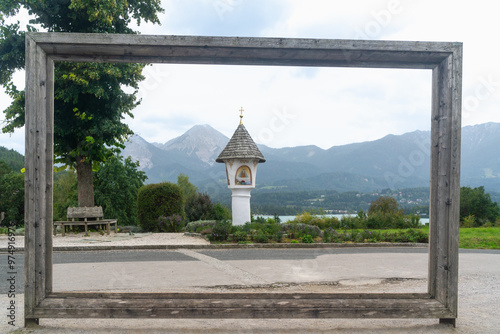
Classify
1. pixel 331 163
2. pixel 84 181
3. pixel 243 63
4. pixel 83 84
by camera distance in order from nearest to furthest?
pixel 243 63 < pixel 83 84 < pixel 84 181 < pixel 331 163

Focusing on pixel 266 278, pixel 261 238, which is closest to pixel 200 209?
pixel 261 238

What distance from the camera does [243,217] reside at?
15617mm

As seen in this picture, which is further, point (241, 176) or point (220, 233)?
point (241, 176)

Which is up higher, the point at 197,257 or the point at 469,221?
the point at 197,257

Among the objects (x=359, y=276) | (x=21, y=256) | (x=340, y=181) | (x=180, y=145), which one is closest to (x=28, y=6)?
(x=21, y=256)

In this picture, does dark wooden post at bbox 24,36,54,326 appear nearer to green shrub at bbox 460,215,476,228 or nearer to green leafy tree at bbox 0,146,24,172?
green shrub at bbox 460,215,476,228

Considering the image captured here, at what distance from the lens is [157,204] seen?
17703mm

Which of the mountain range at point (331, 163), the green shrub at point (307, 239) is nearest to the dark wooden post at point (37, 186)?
the green shrub at point (307, 239)

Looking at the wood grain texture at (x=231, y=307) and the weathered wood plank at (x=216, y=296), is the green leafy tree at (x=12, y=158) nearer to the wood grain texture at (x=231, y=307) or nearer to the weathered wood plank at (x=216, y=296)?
the weathered wood plank at (x=216, y=296)

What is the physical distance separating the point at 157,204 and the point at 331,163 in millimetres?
47102

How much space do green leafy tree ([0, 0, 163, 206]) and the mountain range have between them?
18.4 meters

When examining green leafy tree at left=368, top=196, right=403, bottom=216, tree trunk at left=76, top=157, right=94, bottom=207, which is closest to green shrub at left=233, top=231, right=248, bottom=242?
tree trunk at left=76, top=157, right=94, bottom=207

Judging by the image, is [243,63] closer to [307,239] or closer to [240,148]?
[307,239]

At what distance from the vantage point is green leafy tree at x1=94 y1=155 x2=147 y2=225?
2403cm
